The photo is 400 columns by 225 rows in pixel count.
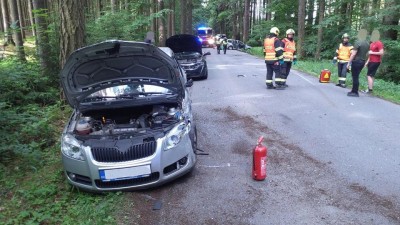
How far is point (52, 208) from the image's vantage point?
4121mm

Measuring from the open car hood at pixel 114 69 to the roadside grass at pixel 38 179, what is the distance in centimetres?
115

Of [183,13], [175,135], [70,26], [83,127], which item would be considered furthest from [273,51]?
[183,13]

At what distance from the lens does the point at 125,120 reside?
211 inches

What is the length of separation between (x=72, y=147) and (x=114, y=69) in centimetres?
187

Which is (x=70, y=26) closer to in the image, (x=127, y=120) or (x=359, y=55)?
(x=127, y=120)

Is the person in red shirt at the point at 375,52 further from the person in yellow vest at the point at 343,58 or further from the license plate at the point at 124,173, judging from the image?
the license plate at the point at 124,173

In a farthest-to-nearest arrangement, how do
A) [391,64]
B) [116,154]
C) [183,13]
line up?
[183,13], [391,64], [116,154]

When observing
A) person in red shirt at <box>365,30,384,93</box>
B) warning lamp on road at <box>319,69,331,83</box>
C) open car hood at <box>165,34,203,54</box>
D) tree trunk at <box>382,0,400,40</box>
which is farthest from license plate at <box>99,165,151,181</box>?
tree trunk at <box>382,0,400,40</box>

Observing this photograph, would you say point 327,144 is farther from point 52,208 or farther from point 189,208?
point 52,208

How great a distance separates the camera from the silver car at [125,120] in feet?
14.2

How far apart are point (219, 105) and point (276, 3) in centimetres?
2578

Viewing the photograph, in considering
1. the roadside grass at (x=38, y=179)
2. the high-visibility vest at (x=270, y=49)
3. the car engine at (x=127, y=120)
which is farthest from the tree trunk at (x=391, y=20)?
the roadside grass at (x=38, y=179)

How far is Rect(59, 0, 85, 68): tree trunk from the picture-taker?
298 inches

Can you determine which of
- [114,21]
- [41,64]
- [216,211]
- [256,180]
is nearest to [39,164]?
[216,211]
